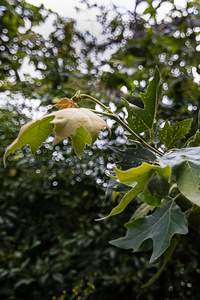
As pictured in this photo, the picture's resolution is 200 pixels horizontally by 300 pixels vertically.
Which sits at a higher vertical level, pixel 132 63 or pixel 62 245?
pixel 132 63

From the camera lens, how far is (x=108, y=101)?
1.41m

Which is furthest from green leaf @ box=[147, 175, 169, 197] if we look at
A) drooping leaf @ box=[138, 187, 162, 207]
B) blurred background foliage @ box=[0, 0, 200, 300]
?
blurred background foliage @ box=[0, 0, 200, 300]

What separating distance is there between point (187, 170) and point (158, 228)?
17 centimetres

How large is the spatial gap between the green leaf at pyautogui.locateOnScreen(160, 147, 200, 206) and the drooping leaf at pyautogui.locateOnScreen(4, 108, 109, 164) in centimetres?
13

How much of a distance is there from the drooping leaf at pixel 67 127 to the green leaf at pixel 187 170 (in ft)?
0.44

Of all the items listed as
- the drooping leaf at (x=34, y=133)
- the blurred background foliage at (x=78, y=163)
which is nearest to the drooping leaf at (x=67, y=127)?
the drooping leaf at (x=34, y=133)

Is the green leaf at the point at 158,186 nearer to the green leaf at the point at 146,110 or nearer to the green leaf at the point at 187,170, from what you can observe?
the green leaf at the point at 187,170

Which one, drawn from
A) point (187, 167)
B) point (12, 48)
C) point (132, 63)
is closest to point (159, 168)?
point (187, 167)

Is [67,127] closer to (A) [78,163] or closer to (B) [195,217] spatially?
(B) [195,217]

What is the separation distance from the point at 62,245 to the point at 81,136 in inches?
46.5

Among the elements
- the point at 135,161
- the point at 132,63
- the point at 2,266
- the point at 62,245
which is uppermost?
the point at 132,63

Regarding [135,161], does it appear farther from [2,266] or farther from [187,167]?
[2,266]

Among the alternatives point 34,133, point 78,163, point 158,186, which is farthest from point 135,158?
point 78,163

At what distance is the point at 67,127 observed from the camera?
0.39 meters
